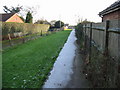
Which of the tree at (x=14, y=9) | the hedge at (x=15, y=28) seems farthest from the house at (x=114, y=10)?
the tree at (x=14, y=9)

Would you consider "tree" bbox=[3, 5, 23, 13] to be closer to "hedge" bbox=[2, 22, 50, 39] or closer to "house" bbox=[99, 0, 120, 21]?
"hedge" bbox=[2, 22, 50, 39]

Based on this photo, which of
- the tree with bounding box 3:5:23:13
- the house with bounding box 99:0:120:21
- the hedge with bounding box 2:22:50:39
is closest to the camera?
the house with bounding box 99:0:120:21

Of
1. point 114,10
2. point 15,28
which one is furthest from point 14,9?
point 114,10

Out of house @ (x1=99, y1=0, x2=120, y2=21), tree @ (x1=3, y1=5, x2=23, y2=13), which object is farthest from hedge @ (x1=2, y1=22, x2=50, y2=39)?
tree @ (x1=3, y1=5, x2=23, y2=13)

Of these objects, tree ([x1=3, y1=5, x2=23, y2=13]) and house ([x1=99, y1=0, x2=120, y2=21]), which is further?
tree ([x1=3, y1=5, x2=23, y2=13])

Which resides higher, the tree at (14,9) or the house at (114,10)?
the tree at (14,9)

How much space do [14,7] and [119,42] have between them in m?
53.6

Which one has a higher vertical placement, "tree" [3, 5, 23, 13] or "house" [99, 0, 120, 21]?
"tree" [3, 5, 23, 13]

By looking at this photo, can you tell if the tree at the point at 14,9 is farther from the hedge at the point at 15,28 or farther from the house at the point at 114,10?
the house at the point at 114,10

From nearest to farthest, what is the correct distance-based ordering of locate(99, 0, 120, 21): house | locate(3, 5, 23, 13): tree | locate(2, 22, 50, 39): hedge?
locate(99, 0, 120, 21): house → locate(2, 22, 50, 39): hedge → locate(3, 5, 23, 13): tree

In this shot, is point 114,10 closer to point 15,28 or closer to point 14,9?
point 15,28

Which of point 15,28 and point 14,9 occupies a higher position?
point 14,9

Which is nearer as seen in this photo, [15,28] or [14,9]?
[15,28]

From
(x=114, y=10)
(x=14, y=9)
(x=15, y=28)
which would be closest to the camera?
(x=114, y=10)
